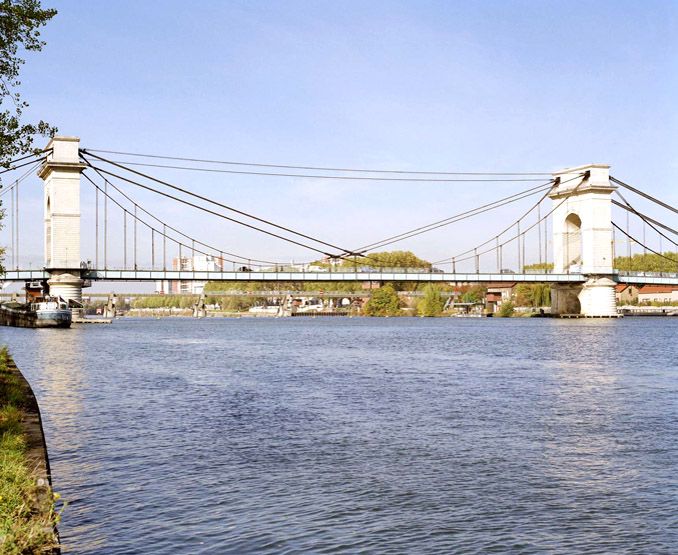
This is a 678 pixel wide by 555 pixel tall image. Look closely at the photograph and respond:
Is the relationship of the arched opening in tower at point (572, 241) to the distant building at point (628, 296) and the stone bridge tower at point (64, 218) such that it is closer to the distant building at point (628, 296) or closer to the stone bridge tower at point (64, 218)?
the distant building at point (628, 296)

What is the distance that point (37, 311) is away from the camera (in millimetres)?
83750

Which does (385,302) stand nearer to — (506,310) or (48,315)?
(506,310)

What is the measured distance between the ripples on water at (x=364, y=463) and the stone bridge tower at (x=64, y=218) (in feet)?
196

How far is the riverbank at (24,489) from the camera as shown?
8047 millimetres

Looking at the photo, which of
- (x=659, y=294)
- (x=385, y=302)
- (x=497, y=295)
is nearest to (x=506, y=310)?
(x=497, y=295)

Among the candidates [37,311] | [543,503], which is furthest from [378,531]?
[37,311]

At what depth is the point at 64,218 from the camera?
293ft

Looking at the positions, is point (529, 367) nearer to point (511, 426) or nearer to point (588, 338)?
point (511, 426)

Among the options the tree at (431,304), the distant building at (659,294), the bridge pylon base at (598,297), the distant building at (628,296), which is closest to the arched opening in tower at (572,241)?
the bridge pylon base at (598,297)

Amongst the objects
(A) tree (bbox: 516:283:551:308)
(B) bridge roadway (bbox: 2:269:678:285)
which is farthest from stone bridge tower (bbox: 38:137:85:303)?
(A) tree (bbox: 516:283:551:308)

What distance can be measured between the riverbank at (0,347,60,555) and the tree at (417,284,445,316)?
157m

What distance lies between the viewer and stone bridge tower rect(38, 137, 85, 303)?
289ft

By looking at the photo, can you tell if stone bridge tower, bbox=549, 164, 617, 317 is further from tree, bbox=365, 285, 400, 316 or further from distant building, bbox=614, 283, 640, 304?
tree, bbox=365, 285, 400, 316

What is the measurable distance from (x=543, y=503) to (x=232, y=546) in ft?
15.3
